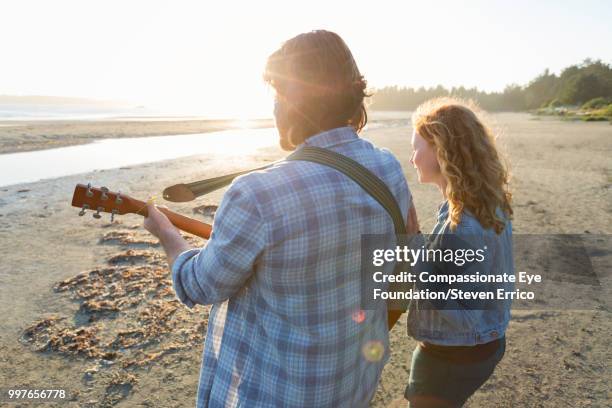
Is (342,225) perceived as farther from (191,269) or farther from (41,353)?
(41,353)

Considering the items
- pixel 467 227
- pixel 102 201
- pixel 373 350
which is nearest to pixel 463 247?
pixel 467 227

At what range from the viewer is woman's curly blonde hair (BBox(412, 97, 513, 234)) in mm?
2055

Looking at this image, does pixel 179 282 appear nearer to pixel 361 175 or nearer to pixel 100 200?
pixel 361 175

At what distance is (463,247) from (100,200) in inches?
78.5

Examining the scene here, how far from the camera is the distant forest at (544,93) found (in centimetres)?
7125

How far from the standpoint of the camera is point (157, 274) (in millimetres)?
5766

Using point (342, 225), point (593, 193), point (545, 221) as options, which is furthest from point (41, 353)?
point (593, 193)

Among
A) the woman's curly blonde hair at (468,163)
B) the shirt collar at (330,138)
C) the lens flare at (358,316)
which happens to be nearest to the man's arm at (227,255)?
the shirt collar at (330,138)

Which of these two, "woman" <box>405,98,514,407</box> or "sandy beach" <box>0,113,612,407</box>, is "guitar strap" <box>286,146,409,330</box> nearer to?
"woman" <box>405,98,514,407</box>

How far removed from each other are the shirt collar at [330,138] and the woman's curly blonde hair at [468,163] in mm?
796

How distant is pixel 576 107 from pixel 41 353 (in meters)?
84.0

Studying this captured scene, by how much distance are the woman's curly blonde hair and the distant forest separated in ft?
86.8

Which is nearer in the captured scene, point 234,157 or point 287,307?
point 287,307

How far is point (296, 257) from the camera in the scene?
54.0 inches
